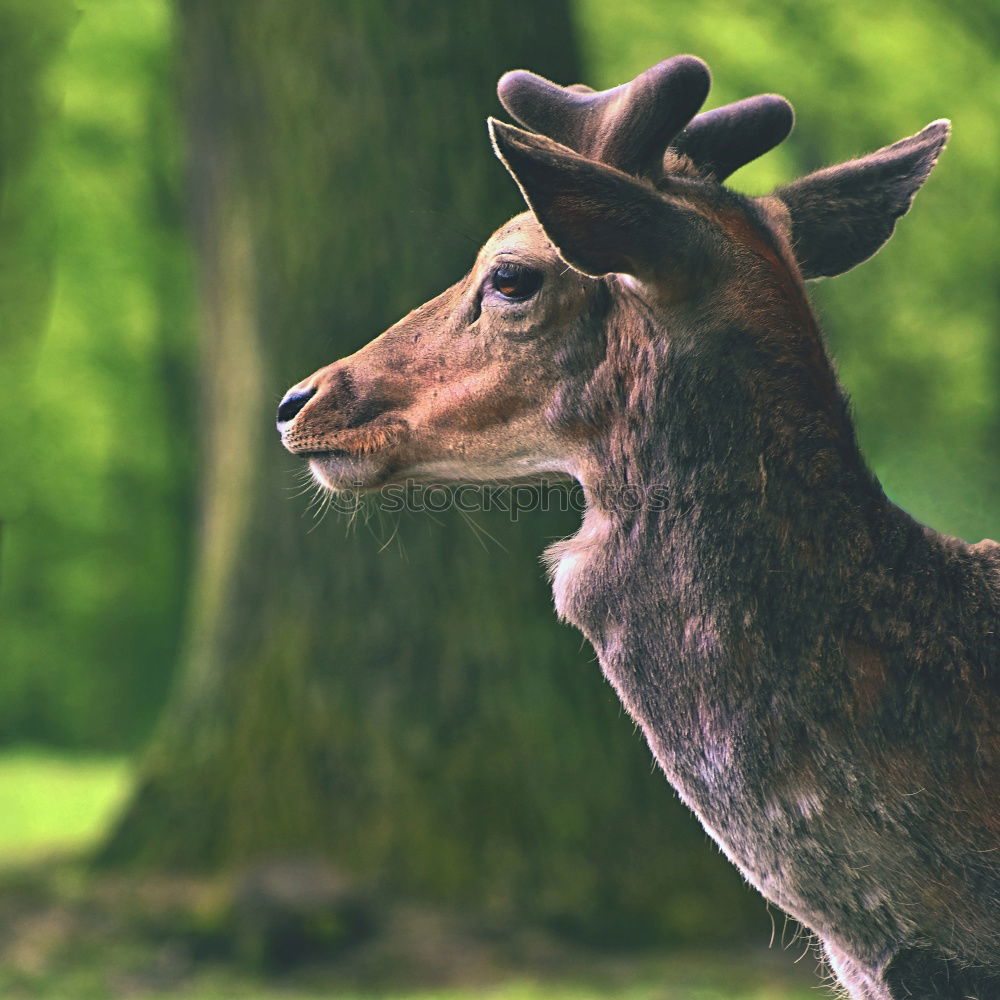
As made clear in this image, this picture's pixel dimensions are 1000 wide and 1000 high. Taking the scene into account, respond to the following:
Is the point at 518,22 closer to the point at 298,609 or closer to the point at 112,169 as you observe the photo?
Answer: the point at 298,609

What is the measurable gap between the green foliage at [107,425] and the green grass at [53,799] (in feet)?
3.75

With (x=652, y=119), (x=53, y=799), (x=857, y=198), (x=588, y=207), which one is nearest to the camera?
(x=588, y=207)

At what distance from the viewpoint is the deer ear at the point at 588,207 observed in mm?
2777

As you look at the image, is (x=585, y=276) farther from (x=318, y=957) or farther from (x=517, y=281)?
(x=318, y=957)

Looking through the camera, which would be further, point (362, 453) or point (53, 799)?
point (53, 799)

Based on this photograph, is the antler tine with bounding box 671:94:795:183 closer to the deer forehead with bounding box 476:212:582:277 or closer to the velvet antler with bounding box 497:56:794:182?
the velvet antler with bounding box 497:56:794:182

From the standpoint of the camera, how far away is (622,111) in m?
3.07

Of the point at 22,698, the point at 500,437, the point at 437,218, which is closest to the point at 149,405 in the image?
the point at 22,698

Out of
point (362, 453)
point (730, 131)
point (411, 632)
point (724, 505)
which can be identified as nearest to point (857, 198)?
point (730, 131)

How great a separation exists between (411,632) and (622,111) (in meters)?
4.44

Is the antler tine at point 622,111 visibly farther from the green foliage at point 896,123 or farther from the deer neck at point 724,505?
the green foliage at point 896,123

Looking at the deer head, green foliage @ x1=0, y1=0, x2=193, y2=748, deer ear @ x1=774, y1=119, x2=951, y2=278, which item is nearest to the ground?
the deer head

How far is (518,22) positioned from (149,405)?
506 inches

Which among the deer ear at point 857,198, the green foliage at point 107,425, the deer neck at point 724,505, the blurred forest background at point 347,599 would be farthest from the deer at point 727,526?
the green foliage at point 107,425
